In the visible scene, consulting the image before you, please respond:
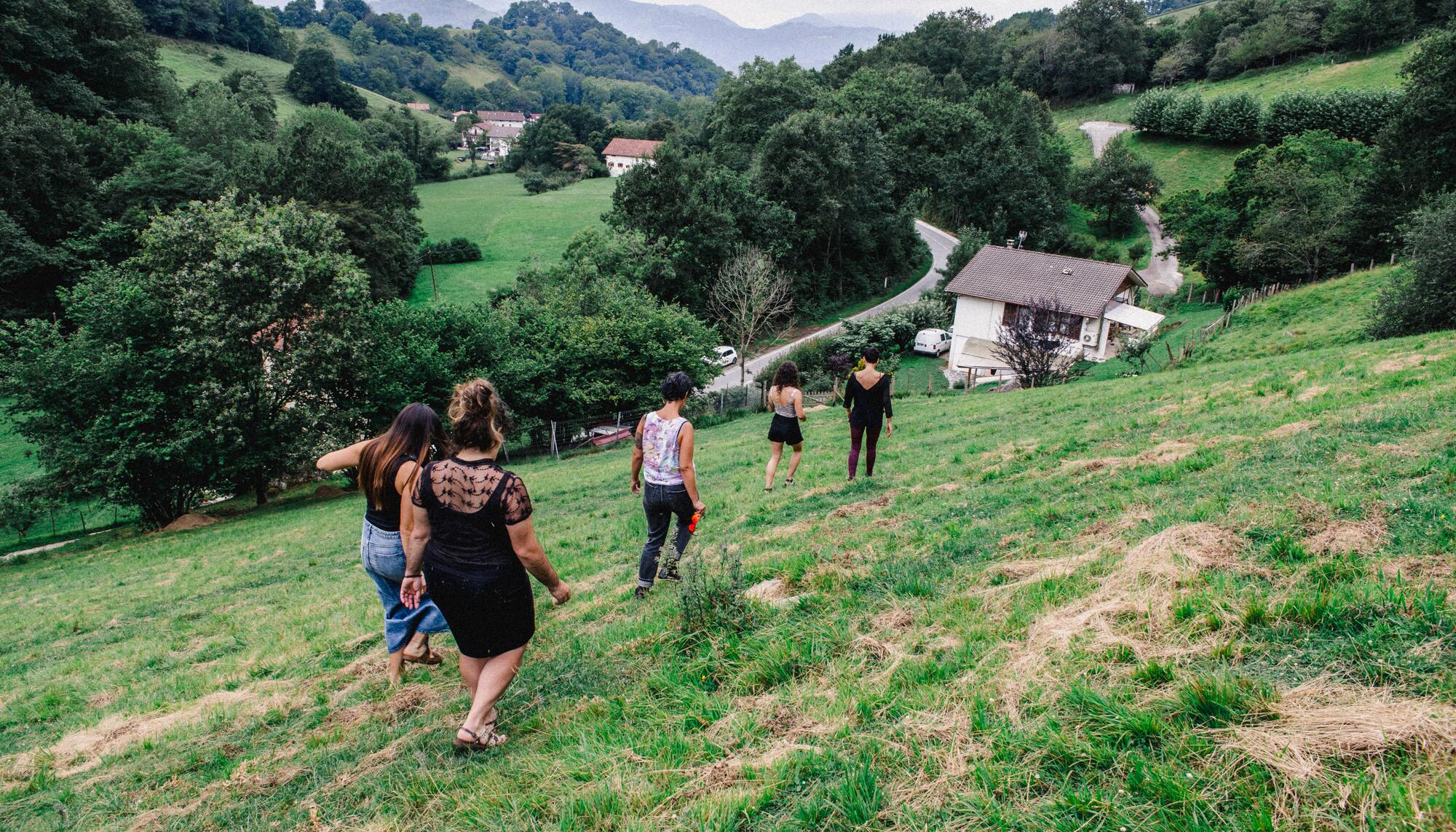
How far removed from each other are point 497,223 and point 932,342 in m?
54.0

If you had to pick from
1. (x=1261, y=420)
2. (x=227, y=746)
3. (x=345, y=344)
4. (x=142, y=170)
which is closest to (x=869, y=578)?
(x=227, y=746)

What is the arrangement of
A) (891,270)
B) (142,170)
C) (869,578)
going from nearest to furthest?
(869,578)
(142,170)
(891,270)

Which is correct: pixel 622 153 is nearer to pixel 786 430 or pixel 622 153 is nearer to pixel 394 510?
pixel 786 430

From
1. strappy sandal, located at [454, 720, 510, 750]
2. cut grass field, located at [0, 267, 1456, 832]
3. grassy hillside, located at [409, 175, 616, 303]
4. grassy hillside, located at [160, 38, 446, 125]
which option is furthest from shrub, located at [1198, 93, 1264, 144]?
grassy hillside, located at [160, 38, 446, 125]

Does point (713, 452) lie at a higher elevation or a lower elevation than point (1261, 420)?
lower

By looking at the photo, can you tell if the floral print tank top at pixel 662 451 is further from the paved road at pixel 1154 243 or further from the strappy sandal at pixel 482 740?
the paved road at pixel 1154 243

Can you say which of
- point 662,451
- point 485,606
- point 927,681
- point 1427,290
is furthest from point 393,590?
point 1427,290

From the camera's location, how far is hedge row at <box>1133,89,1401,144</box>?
6050 cm

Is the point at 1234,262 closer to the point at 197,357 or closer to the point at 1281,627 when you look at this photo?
the point at 1281,627

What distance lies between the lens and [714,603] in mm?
5645

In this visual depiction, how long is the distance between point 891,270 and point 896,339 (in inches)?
811

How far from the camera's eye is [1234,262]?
4147cm

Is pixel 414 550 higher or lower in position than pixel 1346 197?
lower

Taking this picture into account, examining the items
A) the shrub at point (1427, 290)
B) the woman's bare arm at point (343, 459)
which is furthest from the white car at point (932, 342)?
the woman's bare arm at point (343, 459)
